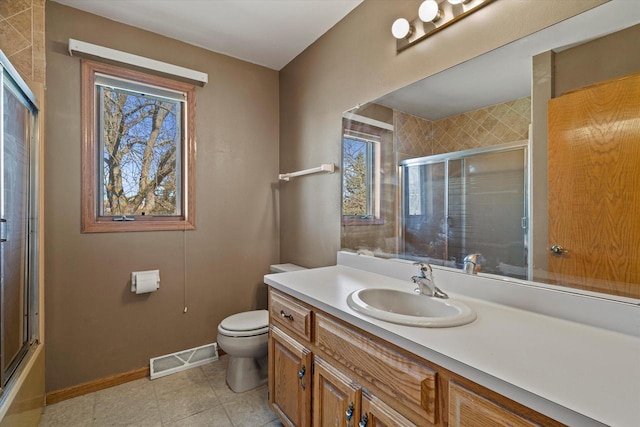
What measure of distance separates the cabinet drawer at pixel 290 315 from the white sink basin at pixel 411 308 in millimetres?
251

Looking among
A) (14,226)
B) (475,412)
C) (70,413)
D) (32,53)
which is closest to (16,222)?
(14,226)

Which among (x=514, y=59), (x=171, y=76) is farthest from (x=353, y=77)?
(x=171, y=76)

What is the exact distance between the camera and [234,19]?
6.71 feet

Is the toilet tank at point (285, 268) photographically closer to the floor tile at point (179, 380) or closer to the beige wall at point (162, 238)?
the beige wall at point (162, 238)

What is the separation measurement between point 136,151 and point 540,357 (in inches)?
99.1

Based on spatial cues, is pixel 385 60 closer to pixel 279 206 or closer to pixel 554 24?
pixel 554 24

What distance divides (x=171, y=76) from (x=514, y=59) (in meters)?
2.18

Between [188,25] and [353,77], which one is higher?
[188,25]

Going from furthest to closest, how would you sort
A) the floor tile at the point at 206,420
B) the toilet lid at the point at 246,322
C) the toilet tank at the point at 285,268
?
the toilet tank at the point at 285,268, the toilet lid at the point at 246,322, the floor tile at the point at 206,420

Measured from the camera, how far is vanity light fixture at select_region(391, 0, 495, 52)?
1.33 m

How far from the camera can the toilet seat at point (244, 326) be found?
1933mm

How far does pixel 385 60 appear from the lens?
1.73 m

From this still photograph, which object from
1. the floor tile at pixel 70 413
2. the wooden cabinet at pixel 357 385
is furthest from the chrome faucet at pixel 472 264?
the floor tile at pixel 70 413

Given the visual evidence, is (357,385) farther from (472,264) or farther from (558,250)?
(558,250)
